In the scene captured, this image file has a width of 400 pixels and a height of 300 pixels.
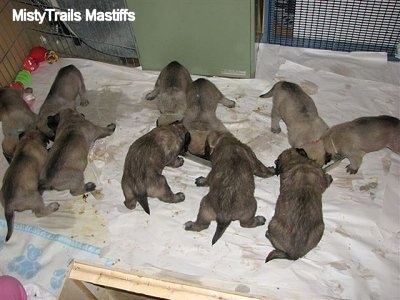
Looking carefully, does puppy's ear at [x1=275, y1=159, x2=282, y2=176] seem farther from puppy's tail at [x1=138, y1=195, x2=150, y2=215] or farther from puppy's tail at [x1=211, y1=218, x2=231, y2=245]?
puppy's tail at [x1=138, y1=195, x2=150, y2=215]

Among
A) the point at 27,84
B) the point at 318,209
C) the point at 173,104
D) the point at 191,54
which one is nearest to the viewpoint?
the point at 318,209

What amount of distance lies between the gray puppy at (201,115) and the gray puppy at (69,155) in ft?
2.86

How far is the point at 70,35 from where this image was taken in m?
4.61

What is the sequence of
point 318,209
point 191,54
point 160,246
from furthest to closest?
point 191,54, point 160,246, point 318,209

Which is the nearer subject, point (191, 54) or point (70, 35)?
point (191, 54)

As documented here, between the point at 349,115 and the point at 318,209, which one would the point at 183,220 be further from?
the point at 349,115

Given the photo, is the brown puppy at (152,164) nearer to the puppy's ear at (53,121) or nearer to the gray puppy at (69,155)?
the gray puppy at (69,155)

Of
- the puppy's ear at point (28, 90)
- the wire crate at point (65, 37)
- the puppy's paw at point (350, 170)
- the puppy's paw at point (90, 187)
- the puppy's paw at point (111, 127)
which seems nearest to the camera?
the puppy's paw at point (350, 170)

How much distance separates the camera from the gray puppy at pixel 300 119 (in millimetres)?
3429

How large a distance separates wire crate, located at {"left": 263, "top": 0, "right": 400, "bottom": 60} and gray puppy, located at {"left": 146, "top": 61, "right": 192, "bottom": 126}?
1135 millimetres

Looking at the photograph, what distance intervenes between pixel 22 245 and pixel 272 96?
2.49 meters

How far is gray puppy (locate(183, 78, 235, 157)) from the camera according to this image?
355 cm

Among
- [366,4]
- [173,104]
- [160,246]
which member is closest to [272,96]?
[173,104]

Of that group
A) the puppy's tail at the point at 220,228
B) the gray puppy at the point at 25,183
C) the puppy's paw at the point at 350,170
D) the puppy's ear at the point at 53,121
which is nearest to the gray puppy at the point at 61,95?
the puppy's ear at the point at 53,121
